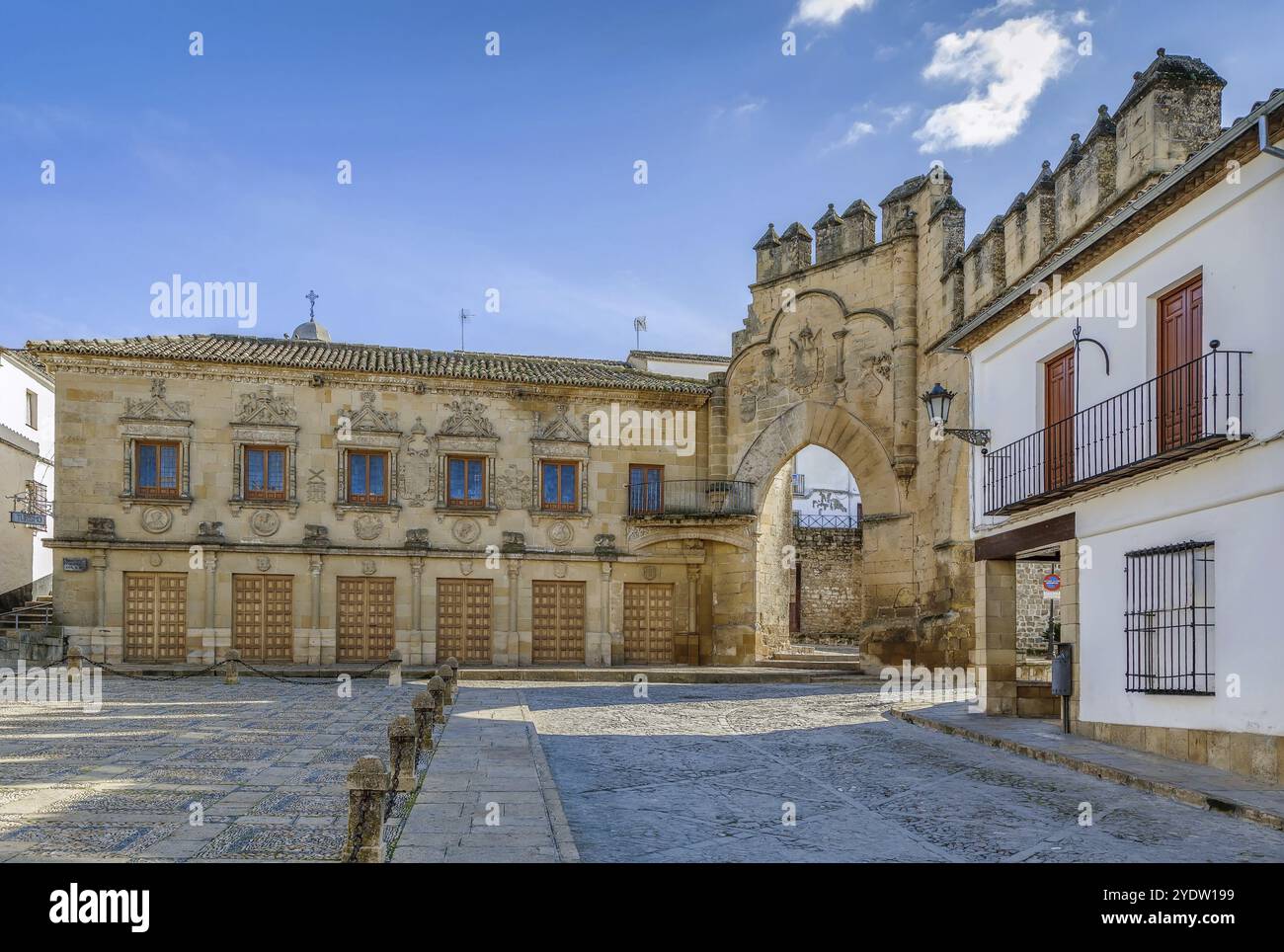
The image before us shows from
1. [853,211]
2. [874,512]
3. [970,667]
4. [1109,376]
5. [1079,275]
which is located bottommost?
[970,667]

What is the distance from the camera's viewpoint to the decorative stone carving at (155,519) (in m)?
23.2

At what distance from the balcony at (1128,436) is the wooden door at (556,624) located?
12.9 m

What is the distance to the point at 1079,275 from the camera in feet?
40.0

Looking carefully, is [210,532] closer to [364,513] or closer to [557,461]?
[364,513]

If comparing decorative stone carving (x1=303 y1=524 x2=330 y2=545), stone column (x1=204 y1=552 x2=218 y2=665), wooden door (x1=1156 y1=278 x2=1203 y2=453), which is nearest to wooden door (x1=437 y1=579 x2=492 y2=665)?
decorative stone carving (x1=303 y1=524 x2=330 y2=545)

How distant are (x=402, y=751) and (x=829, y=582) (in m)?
28.9

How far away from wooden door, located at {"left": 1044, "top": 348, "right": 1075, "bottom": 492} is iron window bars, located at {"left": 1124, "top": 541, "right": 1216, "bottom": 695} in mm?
1595

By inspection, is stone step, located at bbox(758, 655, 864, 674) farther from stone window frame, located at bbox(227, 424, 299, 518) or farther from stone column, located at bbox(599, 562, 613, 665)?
stone window frame, located at bbox(227, 424, 299, 518)

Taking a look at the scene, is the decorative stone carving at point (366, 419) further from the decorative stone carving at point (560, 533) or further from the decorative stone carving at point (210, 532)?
the decorative stone carving at point (560, 533)

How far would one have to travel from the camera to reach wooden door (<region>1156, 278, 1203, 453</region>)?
974 centimetres

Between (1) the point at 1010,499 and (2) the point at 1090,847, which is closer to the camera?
(2) the point at 1090,847
